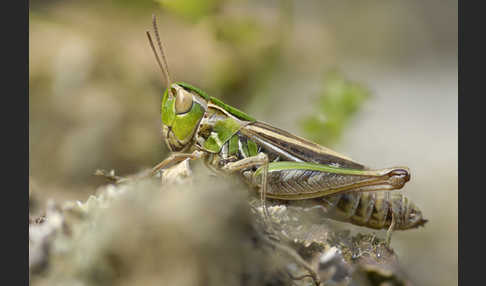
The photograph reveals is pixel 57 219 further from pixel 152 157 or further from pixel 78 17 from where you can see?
pixel 78 17

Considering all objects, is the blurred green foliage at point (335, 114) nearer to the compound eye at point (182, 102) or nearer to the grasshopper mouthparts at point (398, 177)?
the grasshopper mouthparts at point (398, 177)

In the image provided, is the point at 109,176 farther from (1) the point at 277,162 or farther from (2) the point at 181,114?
(1) the point at 277,162

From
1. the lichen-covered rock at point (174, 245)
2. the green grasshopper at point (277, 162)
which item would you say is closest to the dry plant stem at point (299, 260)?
the lichen-covered rock at point (174, 245)

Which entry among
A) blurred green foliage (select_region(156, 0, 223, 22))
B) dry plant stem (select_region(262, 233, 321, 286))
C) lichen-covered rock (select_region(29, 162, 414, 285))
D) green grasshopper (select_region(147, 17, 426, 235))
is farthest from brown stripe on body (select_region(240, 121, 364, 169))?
blurred green foliage (select_region(156, 0, 223, 22))

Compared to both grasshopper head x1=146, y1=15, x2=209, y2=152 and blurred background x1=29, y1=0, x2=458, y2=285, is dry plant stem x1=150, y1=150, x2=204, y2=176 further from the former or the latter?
blurred background x1=29, y1=0, x2=458, y2=285

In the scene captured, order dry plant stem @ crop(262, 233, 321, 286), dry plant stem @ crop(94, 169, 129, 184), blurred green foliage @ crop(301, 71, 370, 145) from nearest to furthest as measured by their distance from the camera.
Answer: dry plant stem @ crop(262, 233, 321, 286) < dry plant stem @ crop(94, 169, 129, 184) < blurred green foliage @ crop(301, 71, 370, 145)

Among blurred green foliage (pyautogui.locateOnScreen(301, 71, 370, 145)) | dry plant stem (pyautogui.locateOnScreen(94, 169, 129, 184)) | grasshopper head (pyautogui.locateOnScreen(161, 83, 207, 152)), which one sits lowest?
dry plant stem (pyautogui.locateOnScreen(94, 169, 129, 184))
